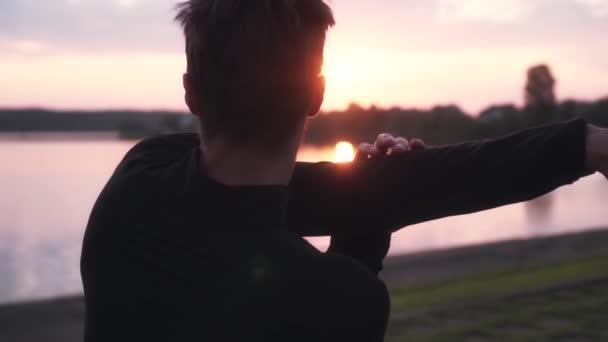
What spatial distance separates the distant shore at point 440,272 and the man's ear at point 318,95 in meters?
4.46

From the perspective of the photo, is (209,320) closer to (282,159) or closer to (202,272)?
(202,272)

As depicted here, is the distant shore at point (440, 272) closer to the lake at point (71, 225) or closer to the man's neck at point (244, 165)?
the lake at point (71, 225)

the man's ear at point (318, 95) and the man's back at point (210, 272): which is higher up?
the man's ear at point (318, 95)

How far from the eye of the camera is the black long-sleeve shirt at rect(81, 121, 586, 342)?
1065 millimetres

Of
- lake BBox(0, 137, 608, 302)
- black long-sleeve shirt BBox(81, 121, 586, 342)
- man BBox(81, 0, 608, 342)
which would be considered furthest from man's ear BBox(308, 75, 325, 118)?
lake BBox(0, 137, 608, 302)

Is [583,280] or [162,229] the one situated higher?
[162,229]

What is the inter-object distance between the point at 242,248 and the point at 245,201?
67 millimetres

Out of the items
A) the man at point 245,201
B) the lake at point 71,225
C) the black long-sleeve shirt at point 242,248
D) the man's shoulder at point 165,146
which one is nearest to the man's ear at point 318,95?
the man at point 245,201

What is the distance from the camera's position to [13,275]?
12180 millimetres

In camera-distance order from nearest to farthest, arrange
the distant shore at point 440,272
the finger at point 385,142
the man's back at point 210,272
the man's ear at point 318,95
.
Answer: the man's back at point 210,272 → the man's ear at point 318,95 → the finger at point 385,142 → the distant shore at point 440,272

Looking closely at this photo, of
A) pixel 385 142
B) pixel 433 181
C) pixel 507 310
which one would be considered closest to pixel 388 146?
pixel 385 142

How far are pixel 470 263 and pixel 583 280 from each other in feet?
10.1

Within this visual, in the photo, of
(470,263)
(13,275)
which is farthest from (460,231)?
(13,275)

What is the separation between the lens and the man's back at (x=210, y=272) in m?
1.06
